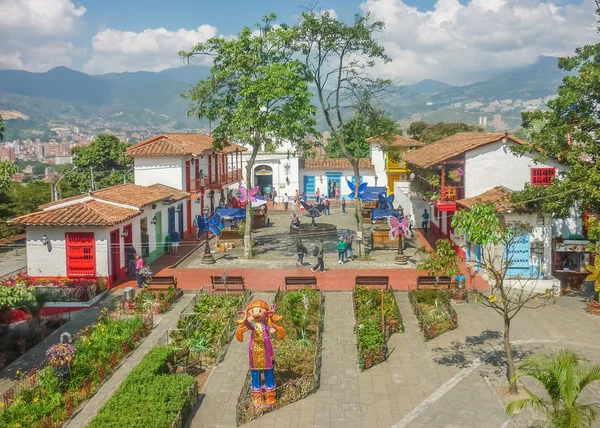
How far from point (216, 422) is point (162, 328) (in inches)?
253

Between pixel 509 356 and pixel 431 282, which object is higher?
pixel 431 282

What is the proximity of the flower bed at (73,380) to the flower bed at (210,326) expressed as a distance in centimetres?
131

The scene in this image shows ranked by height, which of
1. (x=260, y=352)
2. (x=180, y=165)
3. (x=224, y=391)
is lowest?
(x=224, y=391)

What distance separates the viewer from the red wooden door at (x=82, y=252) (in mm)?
21625

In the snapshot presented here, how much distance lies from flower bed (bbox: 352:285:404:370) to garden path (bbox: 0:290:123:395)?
27.4ft

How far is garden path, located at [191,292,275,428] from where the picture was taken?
38.1 feet

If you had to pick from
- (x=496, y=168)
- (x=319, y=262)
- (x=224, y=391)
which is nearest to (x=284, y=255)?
(x=319, y=262)

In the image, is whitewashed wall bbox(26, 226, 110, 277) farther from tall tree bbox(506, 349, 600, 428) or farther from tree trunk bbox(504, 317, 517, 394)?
tall tree bbox(506, 349, 600, 428)

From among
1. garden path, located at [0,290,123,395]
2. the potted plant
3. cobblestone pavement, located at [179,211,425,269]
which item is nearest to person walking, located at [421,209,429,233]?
cobblestone pavement, located at [179,211,425,269]

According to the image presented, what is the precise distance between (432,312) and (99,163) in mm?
36674

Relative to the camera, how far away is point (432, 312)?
17.7 meters

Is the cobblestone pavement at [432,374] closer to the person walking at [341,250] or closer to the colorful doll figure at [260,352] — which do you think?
the colorful doll figure at [260,352]

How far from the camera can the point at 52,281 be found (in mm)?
20734

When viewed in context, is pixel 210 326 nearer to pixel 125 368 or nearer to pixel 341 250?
pixel 125 368
